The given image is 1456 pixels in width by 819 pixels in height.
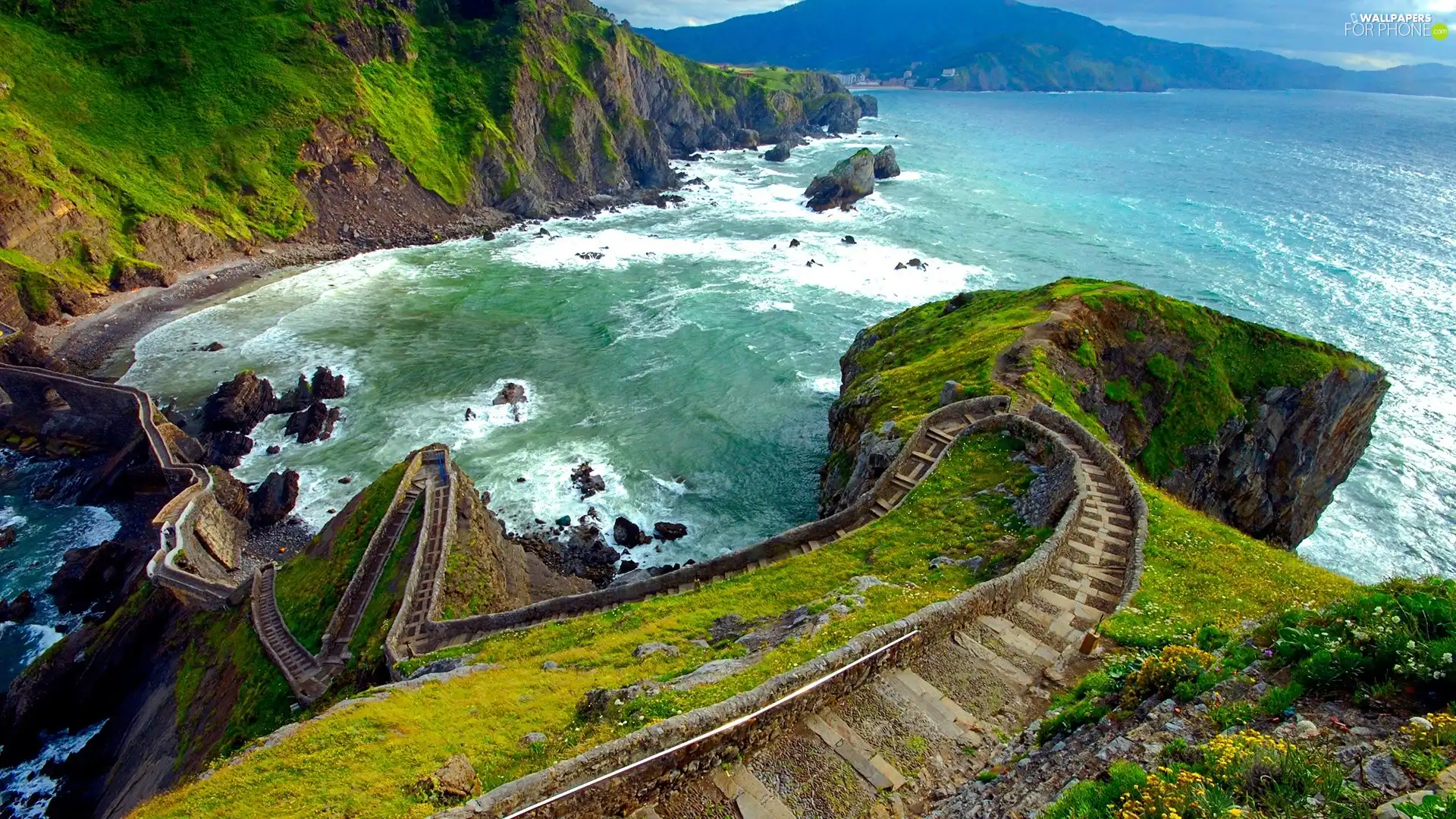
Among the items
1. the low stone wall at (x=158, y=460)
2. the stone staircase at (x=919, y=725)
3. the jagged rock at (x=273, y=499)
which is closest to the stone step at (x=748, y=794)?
the stone staircase at (x=919, y=725)

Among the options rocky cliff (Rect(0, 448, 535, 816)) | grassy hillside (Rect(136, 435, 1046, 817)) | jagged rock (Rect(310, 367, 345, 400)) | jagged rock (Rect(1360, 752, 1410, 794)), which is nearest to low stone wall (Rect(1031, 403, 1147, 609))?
grassy hillside (Rect(136, 435, 1046, 817))

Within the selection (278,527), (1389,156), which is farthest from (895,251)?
(1389,156)

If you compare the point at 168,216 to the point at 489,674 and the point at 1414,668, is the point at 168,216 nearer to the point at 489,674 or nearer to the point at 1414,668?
the point at 489,674

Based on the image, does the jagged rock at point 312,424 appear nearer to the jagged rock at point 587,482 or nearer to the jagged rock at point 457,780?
the jagged rock at point 587,482

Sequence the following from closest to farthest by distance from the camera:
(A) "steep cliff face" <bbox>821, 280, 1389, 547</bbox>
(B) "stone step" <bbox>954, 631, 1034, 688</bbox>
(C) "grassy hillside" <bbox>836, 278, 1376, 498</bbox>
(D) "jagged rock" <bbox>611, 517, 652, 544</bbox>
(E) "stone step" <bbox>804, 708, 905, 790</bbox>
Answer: (E) "stone step" <bbox>804, 708, 905, 790</bbox>
(B) "stone step" <bbox>954, 631, 1034, 688</bbox>
(C) "grassy hillside" <bbox>836, 278, 1376, 498</bbox>
(A) "steep cliff face" <bbox>821, 280, 1389, 547</bbox>
(D) "jagged rock" <bbox>611, 517, 652, 544</bbox>

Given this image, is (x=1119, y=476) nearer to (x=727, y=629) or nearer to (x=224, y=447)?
(x=727, y=629)

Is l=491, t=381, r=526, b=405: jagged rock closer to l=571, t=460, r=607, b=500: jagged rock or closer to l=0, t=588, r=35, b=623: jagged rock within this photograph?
l=571, t=460, r=607, b=500: jagged rock
